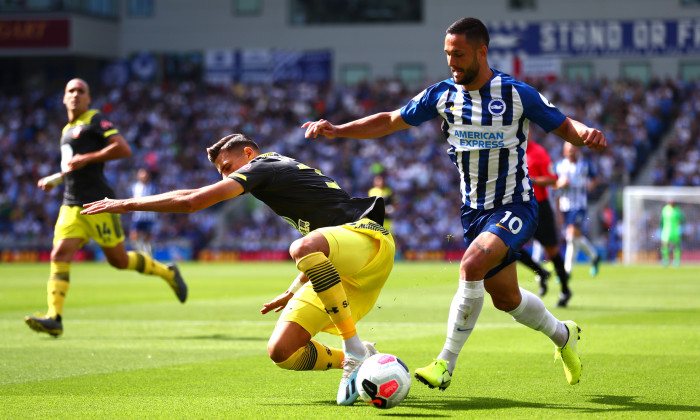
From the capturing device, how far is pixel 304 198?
249 inches

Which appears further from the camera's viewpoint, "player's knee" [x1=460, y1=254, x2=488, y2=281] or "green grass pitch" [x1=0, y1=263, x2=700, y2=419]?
"player's knee" [x1=460, y1=254, x2=488, y2=281]

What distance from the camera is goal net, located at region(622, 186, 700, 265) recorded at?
29766 millimetres

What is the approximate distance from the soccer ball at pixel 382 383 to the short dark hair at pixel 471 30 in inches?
83.0

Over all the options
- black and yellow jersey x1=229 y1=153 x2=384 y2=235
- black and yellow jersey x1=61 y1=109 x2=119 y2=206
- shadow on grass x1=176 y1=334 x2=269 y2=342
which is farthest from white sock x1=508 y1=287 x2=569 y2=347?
black and yellow jersey x1=61 y1=109 x2=119 y2=206

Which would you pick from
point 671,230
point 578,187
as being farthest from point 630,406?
point 671,230

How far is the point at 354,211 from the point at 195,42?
40.6 meters

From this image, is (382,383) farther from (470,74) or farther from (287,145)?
(287,145)

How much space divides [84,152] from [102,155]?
440 mm

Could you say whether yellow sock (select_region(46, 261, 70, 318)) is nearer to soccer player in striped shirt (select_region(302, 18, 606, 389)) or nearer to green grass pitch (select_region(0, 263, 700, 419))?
green grass pitch (select_region(0, 263, 700, 419))

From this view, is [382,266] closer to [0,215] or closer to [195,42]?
[0,215]

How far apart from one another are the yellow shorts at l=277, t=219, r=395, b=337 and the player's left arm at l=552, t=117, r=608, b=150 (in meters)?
1.31

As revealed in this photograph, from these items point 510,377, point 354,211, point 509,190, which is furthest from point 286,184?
point 510,377

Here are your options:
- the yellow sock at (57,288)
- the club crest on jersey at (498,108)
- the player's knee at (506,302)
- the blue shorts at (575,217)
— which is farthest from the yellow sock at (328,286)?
the blue shorts at (575,217)

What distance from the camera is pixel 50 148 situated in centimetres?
3900
